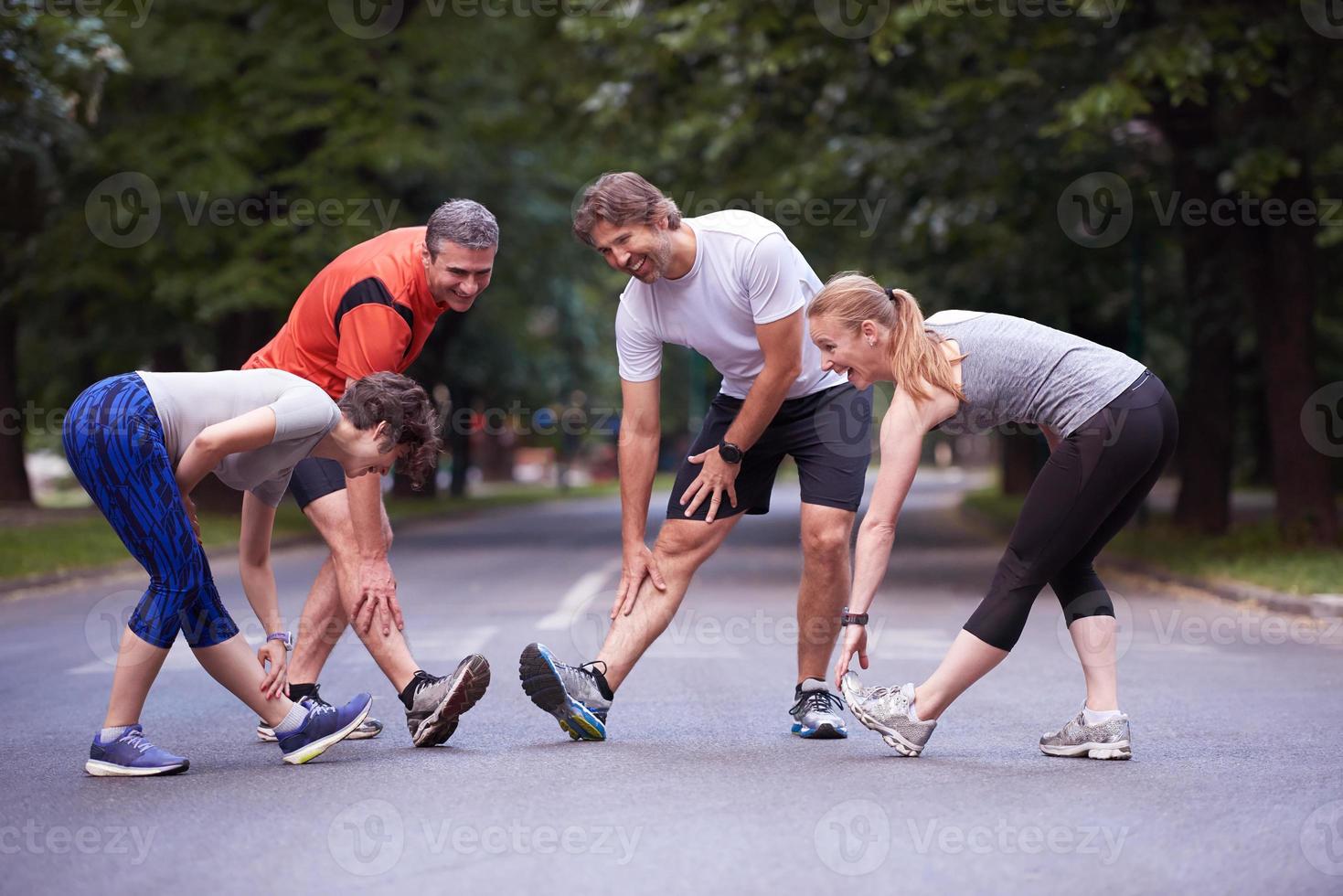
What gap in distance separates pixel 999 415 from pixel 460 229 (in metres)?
1.91

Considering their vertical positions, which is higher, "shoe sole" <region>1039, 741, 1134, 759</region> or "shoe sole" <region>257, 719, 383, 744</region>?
"shoe sole" <region>1039, 741, 1134, 759</region>

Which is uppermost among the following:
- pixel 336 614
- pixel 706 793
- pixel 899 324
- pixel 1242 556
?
pixel 899 324

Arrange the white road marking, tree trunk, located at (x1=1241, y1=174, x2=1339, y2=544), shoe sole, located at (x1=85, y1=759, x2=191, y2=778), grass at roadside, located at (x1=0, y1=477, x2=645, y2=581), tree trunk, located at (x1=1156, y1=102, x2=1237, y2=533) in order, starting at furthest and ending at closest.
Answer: tree trunk, located at (x1=1156, y1=102, x2=1237, y2=533), tree trunk, located at (x1=1241, y1=174, x2=1339, y2=544), grass at roadside, located at (x1=0, y1=477, x2=645, y2=581), the white road marking, shoe sole, located at (x1=85, y1=759, x2=191, y2=778)

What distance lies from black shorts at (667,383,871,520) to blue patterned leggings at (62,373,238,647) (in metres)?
1.76

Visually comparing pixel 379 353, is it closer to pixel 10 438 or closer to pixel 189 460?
pixel 189 460

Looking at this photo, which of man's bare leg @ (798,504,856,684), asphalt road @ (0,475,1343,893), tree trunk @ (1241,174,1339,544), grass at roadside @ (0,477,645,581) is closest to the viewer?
asphalt road @ (0,475,1343,893)

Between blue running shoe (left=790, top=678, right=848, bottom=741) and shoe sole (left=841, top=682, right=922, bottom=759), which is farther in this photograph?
blue running shoe (left=790, top=678, right=848, bottom=741)

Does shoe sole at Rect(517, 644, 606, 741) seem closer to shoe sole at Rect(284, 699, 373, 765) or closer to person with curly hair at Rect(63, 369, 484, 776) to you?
shoe sole at Rect(284, 699, 373, 765)

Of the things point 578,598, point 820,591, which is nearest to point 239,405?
point 820,591

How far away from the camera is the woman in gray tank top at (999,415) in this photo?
17.5 feet

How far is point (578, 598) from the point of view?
1354 centimetres

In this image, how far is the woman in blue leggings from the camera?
519 cm

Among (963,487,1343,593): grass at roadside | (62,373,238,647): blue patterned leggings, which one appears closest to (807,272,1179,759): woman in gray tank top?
(62,373,238,647): blue patterned leggings

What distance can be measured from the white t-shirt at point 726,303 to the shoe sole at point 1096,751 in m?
1.55
